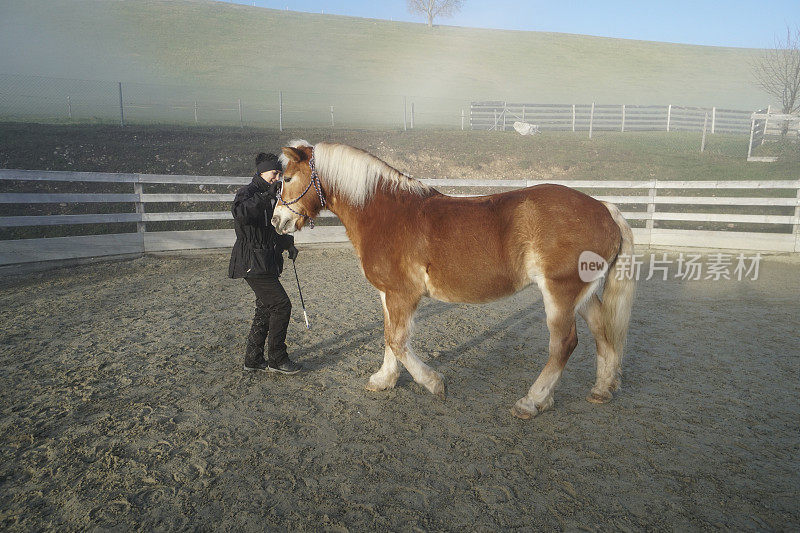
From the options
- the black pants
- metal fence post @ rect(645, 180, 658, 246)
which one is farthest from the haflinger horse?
metal fence post @ rect(645, 180, 658, 246)

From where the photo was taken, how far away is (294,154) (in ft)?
12.0

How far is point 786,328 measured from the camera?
5.33m

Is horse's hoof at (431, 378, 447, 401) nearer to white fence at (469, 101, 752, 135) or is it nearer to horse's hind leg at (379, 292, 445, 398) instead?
horse's hind leg at (379, 292, 445, 398)

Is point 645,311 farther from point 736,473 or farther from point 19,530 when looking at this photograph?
point 19,530

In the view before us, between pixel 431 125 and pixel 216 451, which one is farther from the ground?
pixel 431 125

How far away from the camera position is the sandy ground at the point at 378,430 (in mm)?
2426

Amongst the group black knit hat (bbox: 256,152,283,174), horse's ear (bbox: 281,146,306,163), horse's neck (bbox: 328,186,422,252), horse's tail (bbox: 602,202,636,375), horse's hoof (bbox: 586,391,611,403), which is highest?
horse's ear (bbox: 281,146,306,163)

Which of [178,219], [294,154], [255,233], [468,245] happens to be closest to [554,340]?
[468,245]

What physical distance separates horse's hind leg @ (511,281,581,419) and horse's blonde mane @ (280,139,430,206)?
1.30 m

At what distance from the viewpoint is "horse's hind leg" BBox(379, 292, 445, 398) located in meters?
3.61

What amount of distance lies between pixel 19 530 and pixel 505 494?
2445 millimetres

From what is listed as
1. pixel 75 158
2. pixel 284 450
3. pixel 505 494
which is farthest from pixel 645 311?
pixel 75 158

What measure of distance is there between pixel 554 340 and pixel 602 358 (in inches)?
25.8

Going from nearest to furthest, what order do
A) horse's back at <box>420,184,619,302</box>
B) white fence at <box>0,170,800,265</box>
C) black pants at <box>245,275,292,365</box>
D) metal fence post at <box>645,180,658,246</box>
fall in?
horse's back at <box>420,184,619,302</box> < black pants at <box>245,275,292,365</box> < white fence at <box>0,170,800,265</box> < metal fence post at <box>645,180,658,246</box>
